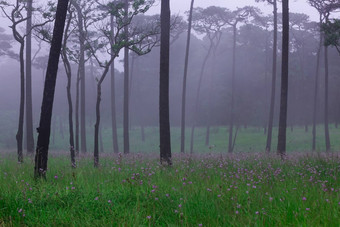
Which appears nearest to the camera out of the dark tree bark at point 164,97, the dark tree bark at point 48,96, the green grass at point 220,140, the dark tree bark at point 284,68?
the dark tree bark at point 48,96

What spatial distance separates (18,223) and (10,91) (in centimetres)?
7924

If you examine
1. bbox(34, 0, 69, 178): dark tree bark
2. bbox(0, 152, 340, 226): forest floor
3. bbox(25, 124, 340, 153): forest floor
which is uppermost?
bbox(34, 0, 69, 178): dark tree bark

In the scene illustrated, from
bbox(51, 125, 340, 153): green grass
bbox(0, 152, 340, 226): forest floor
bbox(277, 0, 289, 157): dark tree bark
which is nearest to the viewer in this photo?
bbox(0, 152, 340, 226): forest floor

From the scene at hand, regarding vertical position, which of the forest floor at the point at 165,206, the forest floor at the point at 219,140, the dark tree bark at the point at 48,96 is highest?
the dark tree bark at the point at 48,96

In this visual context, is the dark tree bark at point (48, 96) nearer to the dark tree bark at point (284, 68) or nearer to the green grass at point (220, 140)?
the dark tree bark at point (284, 68)

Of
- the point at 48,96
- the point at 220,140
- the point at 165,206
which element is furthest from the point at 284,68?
the point at 220,140

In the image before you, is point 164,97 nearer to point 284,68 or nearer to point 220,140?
point 284,68

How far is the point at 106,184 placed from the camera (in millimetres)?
6469

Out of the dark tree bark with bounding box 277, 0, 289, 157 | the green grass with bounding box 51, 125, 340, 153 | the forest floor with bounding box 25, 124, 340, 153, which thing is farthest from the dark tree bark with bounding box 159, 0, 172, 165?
the green grass with bounding box 51, 125, 340, 153

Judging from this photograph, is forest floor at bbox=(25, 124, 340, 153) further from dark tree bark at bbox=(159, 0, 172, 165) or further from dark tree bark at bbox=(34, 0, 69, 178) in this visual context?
dark tree bark at bbox=(34, 0, 69, 178)

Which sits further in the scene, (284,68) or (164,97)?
(284,68)

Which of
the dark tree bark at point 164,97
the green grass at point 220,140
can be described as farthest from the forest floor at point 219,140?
the dark tree bark at point 164,97

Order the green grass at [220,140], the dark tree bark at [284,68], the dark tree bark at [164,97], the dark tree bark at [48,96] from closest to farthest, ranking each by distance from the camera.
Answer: the dark tree bark at [48,96]
the dark tree bark at [164,97]
the dark tree bark at [284,68]
the green grass at [220,140]

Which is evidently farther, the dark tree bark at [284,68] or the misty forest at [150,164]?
the dark tree bark at [284,68]
